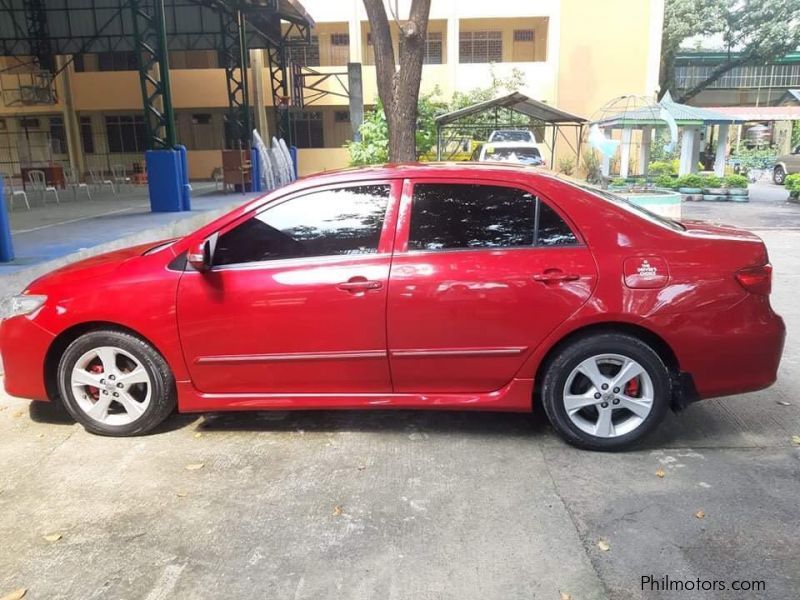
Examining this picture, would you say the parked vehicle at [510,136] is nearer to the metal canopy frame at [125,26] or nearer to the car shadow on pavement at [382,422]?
the metal canopy frame at [125,26]

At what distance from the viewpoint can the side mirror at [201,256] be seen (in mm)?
3797

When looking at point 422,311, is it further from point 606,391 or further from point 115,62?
point 115,62

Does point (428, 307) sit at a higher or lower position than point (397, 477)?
higher

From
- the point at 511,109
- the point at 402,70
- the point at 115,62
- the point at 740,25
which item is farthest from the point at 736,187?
the point at 115,62

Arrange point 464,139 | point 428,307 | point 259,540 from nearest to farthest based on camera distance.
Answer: point 259,540 → point 428,307 → point 464,139

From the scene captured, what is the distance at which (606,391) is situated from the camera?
A: 147 inches

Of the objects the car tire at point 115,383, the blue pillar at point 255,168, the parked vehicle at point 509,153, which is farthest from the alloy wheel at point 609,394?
the blue pillar at point 255,168

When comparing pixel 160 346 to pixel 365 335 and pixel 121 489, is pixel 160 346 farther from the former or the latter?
pixel 365 335

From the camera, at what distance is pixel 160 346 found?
392cm

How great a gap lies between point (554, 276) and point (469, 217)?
23.8 inches

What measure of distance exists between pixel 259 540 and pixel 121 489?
0.96 m

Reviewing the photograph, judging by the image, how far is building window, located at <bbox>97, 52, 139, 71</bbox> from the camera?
28156mm

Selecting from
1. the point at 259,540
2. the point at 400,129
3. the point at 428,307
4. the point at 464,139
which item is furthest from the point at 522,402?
the point at 464,139

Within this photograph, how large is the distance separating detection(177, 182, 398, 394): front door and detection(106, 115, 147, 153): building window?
2800 cm
